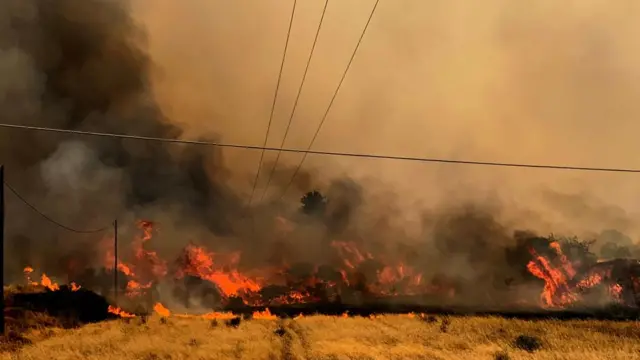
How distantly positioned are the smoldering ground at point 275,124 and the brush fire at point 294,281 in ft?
0.35

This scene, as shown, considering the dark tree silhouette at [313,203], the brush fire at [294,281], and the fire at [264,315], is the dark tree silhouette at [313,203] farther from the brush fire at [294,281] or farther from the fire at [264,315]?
the fire at [264,315]

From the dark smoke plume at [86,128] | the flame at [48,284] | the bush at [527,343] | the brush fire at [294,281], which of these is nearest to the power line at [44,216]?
the dark smoke plume at [86,128]

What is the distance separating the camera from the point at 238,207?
14.4 ft

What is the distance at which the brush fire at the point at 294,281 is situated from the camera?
13.6 feet

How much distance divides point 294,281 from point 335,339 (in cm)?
58

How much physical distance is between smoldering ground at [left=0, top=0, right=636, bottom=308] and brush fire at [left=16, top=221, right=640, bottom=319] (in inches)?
4.2

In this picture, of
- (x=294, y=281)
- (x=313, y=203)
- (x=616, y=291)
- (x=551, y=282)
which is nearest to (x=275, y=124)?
(x=313, y=203)

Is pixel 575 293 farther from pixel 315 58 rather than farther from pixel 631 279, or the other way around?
pixel 315 58

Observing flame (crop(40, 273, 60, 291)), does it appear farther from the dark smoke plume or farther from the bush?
the bush

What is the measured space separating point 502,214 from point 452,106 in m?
1.08

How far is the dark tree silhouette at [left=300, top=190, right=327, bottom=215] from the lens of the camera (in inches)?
177

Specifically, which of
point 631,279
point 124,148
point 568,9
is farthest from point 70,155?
point 631,279

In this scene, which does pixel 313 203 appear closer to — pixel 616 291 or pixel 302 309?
pixel 302 309

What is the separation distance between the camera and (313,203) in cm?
451
